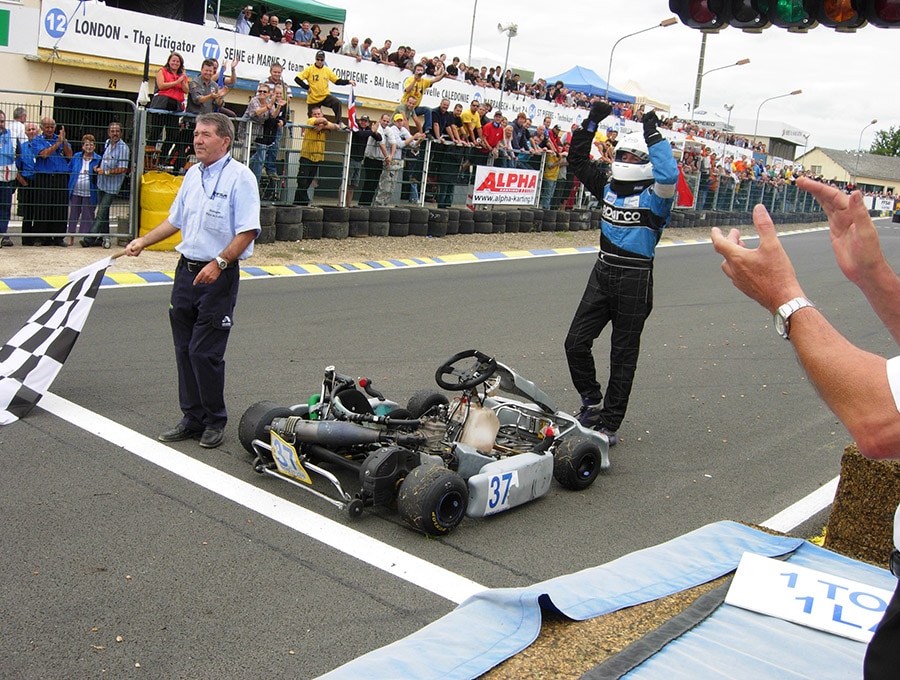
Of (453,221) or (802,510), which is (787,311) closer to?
(802,510)

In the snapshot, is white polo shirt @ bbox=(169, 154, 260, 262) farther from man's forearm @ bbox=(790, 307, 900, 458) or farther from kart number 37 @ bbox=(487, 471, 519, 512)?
man's forearm @ bbox=(790, 307, 900, 458)

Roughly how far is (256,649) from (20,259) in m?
8.44

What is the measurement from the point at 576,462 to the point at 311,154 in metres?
10.1

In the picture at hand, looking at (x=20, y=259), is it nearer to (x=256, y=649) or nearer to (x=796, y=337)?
(x=256, y=649)

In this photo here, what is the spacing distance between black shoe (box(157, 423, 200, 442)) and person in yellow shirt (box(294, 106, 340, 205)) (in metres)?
9.04

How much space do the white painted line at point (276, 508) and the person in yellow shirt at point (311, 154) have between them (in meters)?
8.67

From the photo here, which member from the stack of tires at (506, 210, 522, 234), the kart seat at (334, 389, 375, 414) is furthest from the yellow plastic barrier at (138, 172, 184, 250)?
the stack of tires at (506, 210, 522, 234)

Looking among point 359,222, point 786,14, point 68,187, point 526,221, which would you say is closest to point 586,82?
point 526,221

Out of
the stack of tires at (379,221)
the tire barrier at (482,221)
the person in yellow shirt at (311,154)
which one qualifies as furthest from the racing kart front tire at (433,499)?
the tire barrier at (482,221)

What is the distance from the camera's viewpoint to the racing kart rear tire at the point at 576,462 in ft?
17.2

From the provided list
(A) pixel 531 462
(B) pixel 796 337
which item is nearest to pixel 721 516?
(A) pixel 531 462

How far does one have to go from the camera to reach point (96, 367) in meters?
6.84

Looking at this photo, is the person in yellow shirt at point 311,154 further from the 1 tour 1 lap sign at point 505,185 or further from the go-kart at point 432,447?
the go-kart at point 432,447

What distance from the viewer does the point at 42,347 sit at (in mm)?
6059
